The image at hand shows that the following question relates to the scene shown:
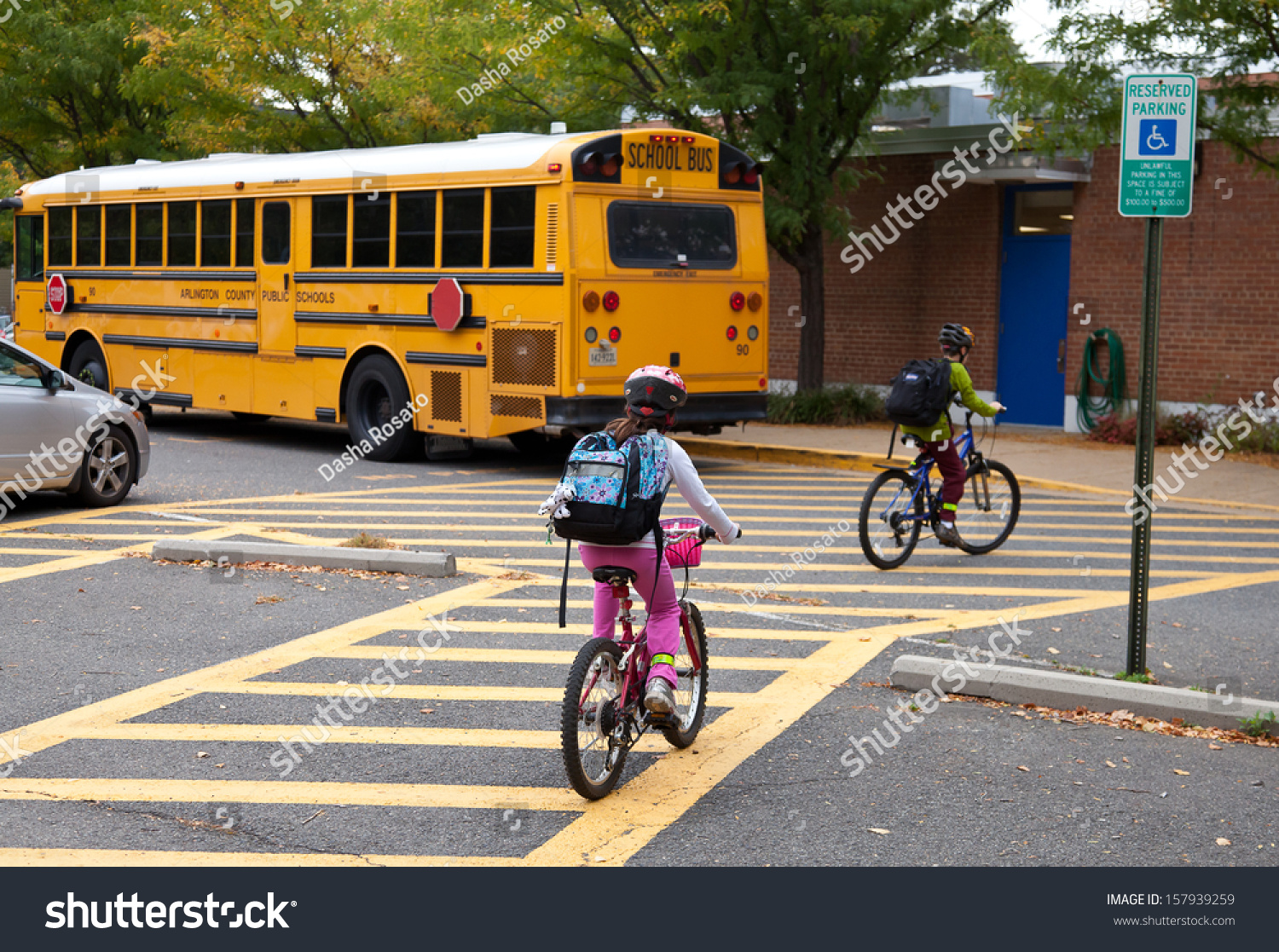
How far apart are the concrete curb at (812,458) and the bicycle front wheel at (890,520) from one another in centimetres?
415

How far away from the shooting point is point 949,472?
1050 cm

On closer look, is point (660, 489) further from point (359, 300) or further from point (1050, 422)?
point (1050, 422)

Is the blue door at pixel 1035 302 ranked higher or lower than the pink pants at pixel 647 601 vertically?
higher

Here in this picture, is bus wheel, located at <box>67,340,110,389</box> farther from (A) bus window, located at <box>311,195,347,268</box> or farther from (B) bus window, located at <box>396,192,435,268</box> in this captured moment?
(B) bus window, located at <box>396,192,435,268</box>

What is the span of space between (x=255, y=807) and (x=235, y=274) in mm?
12688

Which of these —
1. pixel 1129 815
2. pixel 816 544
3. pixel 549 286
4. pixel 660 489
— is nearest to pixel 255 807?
pixel 660 489

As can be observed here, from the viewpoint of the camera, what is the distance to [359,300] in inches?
625

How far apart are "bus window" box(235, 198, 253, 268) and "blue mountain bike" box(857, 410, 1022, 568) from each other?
30.3 feet

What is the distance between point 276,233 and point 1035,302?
10000 millimetres

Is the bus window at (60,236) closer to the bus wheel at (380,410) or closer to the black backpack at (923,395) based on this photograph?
the bus wheel at (380,410)

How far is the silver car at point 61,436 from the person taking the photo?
11.6m

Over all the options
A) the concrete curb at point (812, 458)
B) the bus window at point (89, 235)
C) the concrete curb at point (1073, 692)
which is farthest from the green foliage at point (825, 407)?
the concrete curb at point (1073, 692)

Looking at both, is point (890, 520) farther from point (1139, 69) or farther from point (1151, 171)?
point (1139, 69)

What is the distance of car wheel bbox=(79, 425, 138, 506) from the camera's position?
12328 millimetres
